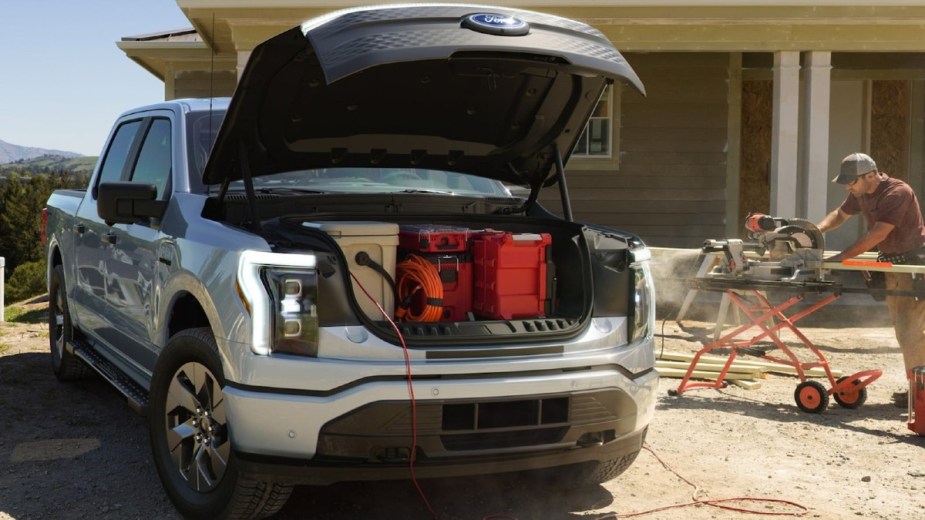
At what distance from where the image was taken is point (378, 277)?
Answer: 3.84m

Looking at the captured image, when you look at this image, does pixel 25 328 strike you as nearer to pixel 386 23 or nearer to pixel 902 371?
pixel 386 23

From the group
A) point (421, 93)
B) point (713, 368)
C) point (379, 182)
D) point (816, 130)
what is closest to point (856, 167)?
point (713, 368)

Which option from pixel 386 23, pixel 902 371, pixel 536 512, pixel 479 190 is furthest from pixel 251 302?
pixel 902 371

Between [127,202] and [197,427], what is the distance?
3.74 ft

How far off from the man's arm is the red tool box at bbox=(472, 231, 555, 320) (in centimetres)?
320

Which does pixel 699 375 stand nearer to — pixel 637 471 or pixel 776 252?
pixel 776 252

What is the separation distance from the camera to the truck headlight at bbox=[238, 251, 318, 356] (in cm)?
336

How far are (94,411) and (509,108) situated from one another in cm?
323

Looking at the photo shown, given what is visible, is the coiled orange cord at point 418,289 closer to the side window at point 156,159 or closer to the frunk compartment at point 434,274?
the frunk compartment at point 434,274

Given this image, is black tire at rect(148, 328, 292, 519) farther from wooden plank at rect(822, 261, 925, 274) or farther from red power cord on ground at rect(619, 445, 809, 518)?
wooden plank at rect(822, 261, 925, 274)

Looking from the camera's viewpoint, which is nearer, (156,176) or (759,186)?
(156,176)

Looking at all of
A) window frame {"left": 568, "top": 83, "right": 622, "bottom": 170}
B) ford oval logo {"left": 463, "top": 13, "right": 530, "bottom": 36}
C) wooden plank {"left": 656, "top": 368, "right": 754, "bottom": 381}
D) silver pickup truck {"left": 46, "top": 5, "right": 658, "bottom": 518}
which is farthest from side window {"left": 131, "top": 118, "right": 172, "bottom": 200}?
window frame {"left": 568, "top": 83, "right": 622, "bottom": 170}

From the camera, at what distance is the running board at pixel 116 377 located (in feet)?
14.4

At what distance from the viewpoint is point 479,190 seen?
17.4 ft
